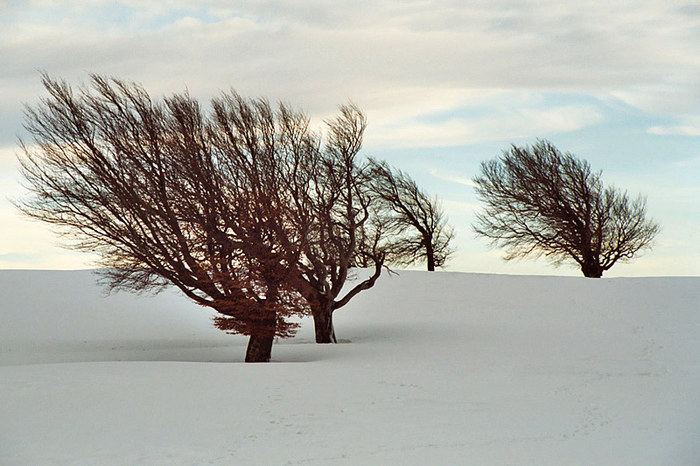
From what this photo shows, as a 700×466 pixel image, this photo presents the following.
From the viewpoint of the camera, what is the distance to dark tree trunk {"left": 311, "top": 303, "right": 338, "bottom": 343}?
71.2 ft

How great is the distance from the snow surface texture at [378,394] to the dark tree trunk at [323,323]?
2.37ft

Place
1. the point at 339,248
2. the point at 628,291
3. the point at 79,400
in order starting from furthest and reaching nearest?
the point at 628,291, the point at 339,248, the point at 79,400

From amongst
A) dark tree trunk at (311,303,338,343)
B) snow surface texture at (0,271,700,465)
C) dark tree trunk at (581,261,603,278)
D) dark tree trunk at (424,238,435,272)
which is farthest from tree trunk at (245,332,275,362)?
dark tree trunk at (581,261,603,278)

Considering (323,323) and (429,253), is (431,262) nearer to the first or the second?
(429,253)

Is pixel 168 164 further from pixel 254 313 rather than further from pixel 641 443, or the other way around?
pixel 641 443

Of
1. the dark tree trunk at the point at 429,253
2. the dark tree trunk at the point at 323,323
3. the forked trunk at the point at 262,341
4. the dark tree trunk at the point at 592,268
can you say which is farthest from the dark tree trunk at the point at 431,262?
the forked trunk at the point at 262,341

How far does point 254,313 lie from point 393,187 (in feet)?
62.2

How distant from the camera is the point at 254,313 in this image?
61.8 feet

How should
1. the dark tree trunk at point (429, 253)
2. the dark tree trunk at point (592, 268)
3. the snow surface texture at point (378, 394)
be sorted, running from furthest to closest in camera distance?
1. the dark tree trunk at point (429, 253)
2. the dark tree trunk at point (592, 268)
3. the snow surface texture at point (378, 394)

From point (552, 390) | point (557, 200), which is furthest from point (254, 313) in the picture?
point (557, 200)

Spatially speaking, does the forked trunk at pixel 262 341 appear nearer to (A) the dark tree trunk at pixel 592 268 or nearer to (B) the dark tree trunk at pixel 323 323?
(B) the dark tree trunk at pixel 323 323

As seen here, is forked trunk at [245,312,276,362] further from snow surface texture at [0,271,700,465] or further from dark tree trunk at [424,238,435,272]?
dark tree trunk at [424,238,435,272]

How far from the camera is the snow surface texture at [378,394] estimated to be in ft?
32.6

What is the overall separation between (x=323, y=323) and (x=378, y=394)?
28.8 feet
